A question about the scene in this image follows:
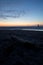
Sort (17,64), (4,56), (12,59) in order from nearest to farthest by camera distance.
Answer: (17,64)
(12,59)
(4,56)

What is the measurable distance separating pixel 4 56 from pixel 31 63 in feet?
6.93

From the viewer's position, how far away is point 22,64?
7.23 meters

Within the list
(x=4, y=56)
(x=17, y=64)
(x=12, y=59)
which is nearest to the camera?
(x=17, y=64)

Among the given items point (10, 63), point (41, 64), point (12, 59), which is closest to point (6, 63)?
point (10, 63)

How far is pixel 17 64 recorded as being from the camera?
720 centimetres

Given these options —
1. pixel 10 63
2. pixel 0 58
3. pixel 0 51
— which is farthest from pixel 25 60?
pixel 0 51

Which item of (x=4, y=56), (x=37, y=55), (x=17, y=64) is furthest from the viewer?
(x=37, y=55)

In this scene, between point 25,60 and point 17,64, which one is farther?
point 25,60

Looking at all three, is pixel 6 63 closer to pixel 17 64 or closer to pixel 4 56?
pixel 17 64

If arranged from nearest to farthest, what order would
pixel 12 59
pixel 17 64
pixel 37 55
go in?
pixel 17 64
pixel 12 59
pixel 37 55

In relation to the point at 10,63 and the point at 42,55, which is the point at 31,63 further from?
the point at 42,55

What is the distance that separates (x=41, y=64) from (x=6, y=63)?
2051 millimetres

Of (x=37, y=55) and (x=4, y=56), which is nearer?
(x=4, y=56)

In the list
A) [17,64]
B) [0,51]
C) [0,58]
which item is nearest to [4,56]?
[0,58]
